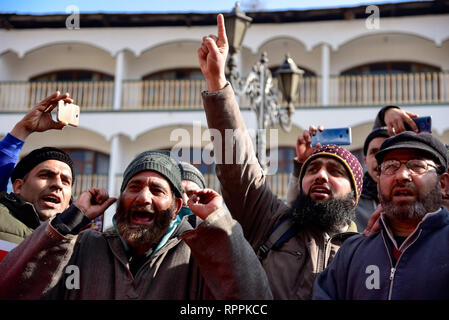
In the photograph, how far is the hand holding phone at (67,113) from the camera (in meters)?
3.52

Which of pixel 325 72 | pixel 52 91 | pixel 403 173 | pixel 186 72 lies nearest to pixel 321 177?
pixel 403 173

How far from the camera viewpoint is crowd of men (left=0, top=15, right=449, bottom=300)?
2516 millimetres

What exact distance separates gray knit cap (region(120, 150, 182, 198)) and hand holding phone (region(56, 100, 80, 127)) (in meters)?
0.70

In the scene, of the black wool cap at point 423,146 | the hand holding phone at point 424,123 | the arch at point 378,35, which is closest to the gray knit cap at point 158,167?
the black wool cap at point 423,146

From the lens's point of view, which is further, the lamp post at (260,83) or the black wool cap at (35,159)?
the lamp post at (260,83)

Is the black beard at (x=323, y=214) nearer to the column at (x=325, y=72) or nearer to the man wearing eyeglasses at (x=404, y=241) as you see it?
the man wearing eyeglasses at (x=404, y=241)

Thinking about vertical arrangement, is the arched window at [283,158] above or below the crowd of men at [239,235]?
above

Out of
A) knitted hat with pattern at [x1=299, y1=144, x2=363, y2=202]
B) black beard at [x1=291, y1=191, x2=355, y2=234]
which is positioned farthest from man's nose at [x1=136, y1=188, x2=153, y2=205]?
knitted hat with pattern at [x1=299, y1=144, x2=363, y2=202]

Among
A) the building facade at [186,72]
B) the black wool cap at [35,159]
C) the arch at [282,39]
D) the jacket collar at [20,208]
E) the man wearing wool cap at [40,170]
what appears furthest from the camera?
the arch at [282,39]

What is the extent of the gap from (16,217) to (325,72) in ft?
50.5

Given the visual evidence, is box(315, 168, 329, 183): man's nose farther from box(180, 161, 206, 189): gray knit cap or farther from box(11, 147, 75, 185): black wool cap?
box(11, 147, 75, 185): black wool cap

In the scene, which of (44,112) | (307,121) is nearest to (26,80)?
(307,121)

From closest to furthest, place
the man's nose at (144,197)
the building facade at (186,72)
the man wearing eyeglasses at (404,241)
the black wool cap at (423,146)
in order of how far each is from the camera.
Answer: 1. the man wearing eyeglasses at (404,241)
2. the black wool cap at (423,146)
3. the man's nose at (144,197)
4. the building facade at (186,72)
